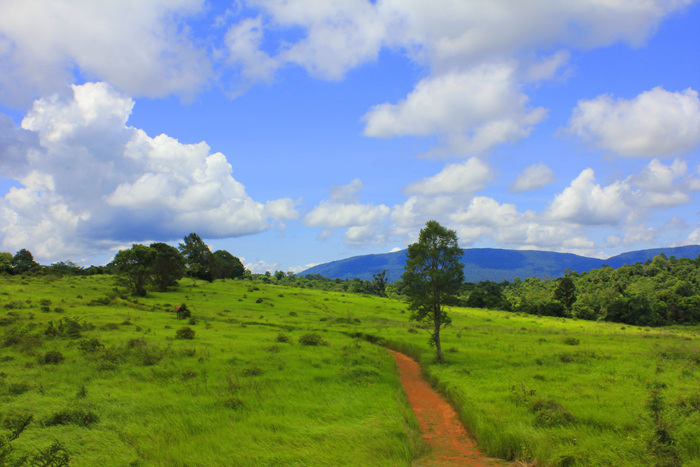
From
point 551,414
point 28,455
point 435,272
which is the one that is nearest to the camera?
point 28,455

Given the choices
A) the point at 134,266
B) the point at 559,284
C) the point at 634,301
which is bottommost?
the point at 634,301

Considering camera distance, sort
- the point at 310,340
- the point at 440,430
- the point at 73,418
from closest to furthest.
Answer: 1. the point at 73,418
2. the point at 440,430
3. the point at 310,340

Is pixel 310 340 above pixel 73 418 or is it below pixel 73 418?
below

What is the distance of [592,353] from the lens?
92.8ft

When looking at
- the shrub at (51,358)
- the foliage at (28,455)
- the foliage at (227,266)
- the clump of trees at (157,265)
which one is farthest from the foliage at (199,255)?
the foliage at (28,455)

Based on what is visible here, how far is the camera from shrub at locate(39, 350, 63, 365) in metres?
21.2

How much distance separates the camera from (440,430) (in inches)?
631

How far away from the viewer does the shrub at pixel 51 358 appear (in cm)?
2125

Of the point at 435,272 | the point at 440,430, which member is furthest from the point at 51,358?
the point at 435,272

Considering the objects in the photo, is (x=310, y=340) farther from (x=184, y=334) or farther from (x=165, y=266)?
(x=165, y=266)

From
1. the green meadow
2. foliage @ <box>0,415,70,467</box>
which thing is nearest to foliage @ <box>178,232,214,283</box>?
the green meadow

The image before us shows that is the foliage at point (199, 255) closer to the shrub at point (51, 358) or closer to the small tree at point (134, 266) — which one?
the small tree at point (134, 266)

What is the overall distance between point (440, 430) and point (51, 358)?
23.0 m

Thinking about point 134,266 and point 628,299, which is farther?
point 628,299
